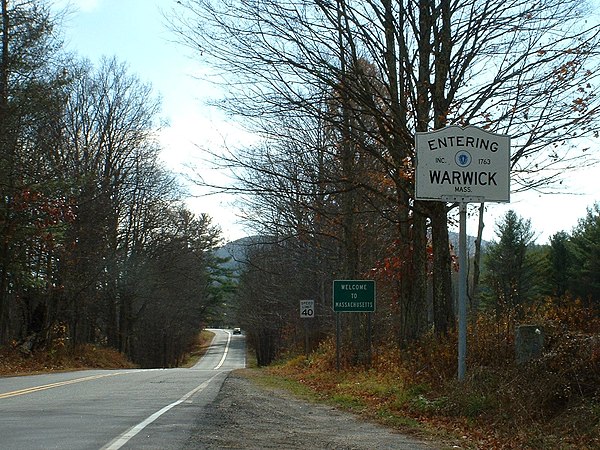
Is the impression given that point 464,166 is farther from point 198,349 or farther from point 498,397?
point 198,349

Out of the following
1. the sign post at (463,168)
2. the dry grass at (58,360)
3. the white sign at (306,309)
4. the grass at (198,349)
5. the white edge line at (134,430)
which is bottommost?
the grass at (198,349)

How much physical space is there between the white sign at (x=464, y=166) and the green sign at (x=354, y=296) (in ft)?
30.8

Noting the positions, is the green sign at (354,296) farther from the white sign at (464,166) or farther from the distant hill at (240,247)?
the white sign at (464,166)

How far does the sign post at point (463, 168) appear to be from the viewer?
1240 centimetres

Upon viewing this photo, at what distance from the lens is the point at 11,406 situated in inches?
497

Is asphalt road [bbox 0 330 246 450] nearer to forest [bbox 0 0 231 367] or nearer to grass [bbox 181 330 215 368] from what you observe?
forest [bbox 0 0 231 367]

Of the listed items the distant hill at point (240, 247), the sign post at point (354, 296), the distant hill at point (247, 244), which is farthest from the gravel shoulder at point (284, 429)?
the distant hill at point (240, 247)

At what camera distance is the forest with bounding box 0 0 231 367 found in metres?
24.9

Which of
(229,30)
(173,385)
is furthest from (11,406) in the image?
(229,30)

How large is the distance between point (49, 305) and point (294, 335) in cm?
1601

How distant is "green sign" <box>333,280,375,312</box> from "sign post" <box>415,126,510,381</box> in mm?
9162

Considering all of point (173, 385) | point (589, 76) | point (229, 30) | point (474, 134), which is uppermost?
point (229, 30)

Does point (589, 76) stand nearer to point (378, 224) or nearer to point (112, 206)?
point (378, 224)

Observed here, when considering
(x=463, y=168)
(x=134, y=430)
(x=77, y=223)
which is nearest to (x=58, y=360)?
(x=77, y=223)
